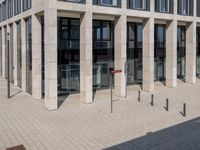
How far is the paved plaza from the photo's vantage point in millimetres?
14492

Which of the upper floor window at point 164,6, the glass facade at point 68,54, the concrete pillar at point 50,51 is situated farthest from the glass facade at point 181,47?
the concrete pillar at point 50,51

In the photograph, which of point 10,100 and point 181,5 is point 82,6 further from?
point 181,5

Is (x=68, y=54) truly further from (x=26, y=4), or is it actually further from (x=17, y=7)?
(x=17, y=7)

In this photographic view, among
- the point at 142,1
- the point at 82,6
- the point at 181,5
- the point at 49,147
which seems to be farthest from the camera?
the point at 181,5

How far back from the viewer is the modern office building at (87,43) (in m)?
22.5

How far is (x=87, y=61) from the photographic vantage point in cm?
2352

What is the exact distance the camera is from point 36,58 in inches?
979

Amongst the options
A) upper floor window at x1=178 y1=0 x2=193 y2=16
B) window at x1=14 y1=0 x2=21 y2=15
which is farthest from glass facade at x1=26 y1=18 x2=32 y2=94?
upper floor window at x1=178 y1=0 x2=193 y2=16

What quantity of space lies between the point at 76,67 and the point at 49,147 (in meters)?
15.5

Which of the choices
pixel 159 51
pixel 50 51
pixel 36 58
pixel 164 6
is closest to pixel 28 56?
pixel 36 58

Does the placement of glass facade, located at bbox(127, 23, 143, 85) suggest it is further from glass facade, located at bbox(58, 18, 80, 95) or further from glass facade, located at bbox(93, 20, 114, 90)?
glass facade, located at bbox(58, 18, 80, 95)

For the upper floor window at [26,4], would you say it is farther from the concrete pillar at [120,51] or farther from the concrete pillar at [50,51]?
the concrete pillar at [120,51]

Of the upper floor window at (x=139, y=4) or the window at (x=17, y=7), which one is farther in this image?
the window at (x=17, y=7)

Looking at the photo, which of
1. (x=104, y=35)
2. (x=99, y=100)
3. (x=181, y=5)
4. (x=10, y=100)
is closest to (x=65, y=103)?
(x=99, y=100)
